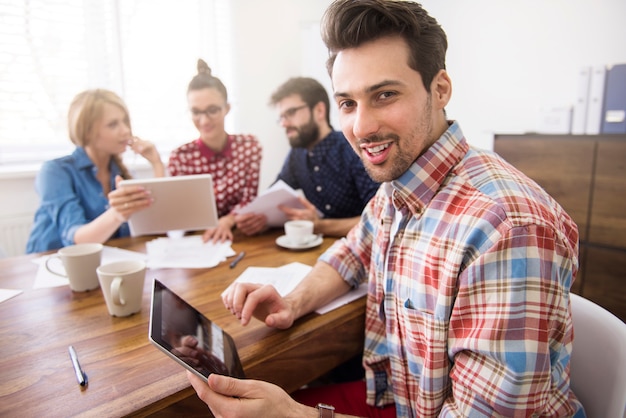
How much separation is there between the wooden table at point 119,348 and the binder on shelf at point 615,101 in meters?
1.81

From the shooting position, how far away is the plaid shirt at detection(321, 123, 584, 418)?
1.88 ft

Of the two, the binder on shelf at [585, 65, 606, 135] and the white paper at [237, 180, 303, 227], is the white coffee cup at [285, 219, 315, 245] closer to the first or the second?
the white paper at [237, 180, 303, 227]

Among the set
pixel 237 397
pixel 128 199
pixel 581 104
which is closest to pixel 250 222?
pixel 128 199

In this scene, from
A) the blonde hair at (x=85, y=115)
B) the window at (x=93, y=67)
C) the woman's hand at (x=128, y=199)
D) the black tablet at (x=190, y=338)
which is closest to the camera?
the black tablet at (x=190, y=338)

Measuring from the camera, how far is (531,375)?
22.2 inches

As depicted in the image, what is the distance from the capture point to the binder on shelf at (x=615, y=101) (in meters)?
1.95

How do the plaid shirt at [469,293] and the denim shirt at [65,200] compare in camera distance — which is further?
the denim shirt at [65,200]

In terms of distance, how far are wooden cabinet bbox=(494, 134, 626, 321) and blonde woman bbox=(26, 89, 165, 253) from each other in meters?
1.99

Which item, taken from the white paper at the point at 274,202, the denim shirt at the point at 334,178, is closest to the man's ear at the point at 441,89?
the white paper at the point at 274,202

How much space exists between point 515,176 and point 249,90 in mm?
2530

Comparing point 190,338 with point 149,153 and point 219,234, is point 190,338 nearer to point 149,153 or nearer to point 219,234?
point 219,234

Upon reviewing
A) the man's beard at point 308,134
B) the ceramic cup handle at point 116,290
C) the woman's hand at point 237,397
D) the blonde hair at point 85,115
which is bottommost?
the woman's hand at point 237,397

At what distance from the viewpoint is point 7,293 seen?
958 mm

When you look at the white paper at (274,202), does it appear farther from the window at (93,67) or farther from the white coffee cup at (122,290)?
the window at (93,67)
